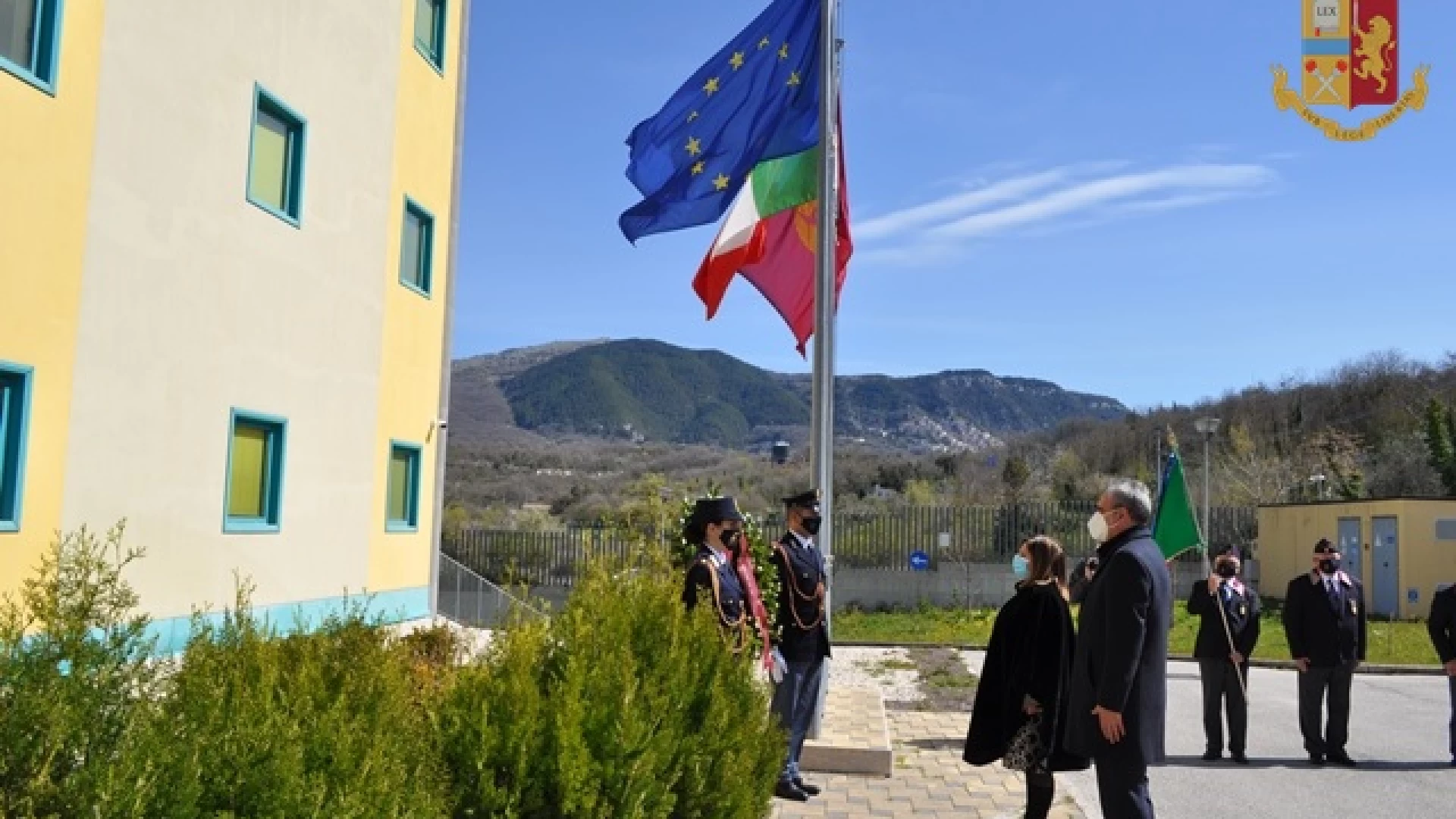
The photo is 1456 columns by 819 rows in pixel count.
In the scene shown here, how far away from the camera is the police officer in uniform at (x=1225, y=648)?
10188 mm

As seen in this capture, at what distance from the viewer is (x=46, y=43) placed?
8.16 meters

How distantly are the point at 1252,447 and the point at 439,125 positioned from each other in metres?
52.6

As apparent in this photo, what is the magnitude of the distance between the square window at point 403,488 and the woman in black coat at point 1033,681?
953 cm

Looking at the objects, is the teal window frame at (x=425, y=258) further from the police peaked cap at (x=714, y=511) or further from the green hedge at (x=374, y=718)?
the green hedge at (x=374, y=718)

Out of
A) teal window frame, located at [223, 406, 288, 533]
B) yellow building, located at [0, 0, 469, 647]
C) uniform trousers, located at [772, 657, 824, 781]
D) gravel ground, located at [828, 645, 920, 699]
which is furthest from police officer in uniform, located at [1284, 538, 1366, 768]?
teal window frame, located at [223, 406, 288, 533]

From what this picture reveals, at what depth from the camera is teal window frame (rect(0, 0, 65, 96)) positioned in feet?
26.7

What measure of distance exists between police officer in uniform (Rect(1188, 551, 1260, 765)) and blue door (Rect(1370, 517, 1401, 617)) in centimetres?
1890

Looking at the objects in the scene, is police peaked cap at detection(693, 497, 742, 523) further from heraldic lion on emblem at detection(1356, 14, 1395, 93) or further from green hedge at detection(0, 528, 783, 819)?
heraldic lion on emblem at detection(1356, 14, 1395, 93)

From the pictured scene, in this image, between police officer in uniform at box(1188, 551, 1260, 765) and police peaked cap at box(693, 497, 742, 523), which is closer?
police peaked cap at box(693, 497, 742, 523)

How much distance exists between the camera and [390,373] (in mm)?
14344

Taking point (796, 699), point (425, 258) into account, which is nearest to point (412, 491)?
point (425, 258)

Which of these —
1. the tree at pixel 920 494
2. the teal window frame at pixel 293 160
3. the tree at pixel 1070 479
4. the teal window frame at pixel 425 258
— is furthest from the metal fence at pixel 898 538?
the teal window frame at pixel 293 160

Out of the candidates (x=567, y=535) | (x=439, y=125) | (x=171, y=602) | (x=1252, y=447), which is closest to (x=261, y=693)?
(x=171, y=602)

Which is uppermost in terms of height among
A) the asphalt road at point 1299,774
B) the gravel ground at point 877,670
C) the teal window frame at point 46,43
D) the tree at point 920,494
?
the teal window frame at point 46,43
